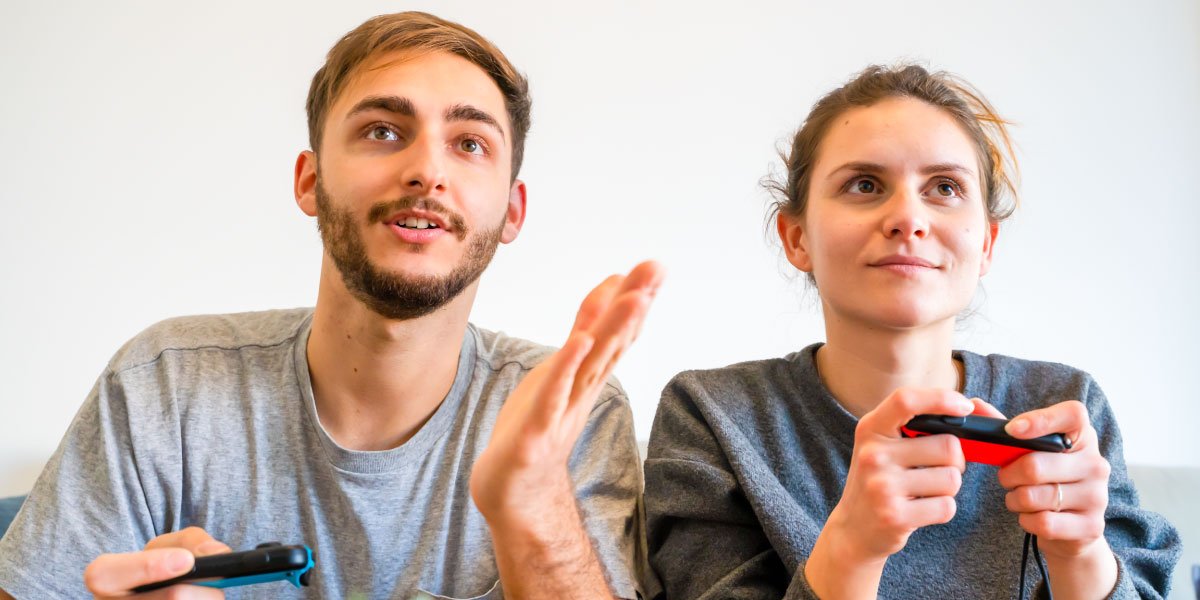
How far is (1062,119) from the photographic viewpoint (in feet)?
7.11

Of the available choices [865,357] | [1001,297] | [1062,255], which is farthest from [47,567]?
[1062,255]

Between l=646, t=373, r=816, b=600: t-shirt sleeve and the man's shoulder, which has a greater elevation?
the man's shoulder

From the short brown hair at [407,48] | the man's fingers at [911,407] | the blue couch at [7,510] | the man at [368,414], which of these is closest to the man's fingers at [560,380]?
the man at [368,414]

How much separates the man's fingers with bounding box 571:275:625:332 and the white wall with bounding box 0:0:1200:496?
1187 mm

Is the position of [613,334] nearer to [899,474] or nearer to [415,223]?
[899,474]

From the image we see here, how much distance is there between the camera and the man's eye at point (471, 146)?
127 centimetres

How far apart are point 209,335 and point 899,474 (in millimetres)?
888

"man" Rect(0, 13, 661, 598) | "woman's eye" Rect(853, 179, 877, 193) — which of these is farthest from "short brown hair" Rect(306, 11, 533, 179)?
"woman's eye" Rect(853, 179, 877, 193)

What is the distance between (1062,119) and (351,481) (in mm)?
1754

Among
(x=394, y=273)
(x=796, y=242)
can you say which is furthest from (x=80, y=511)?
(x=796, y=242)

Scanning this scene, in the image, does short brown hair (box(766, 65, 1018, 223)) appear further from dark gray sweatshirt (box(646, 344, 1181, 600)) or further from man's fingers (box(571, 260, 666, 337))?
man's fingers (box(571, 260, 666, 337))

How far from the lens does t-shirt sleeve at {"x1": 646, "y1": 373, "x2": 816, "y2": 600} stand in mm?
1143

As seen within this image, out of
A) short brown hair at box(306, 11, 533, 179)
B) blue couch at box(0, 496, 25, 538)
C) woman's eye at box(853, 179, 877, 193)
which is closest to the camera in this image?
woman's eye at box(853, 179, 877, 193)

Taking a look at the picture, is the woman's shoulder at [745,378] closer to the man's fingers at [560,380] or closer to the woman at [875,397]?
the woman at [875,397]
